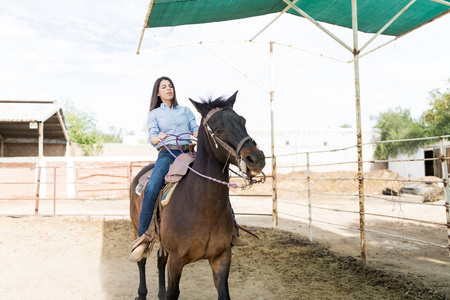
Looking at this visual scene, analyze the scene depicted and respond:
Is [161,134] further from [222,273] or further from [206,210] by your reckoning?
[222,273]

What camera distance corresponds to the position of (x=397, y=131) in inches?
1471

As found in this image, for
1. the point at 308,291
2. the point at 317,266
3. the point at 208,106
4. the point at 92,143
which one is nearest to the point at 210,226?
the point at 208,106

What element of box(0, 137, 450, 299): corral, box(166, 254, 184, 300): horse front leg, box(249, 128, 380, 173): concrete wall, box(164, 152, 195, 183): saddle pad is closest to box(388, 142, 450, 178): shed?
box(249, 128, 380, 173): concrete wall

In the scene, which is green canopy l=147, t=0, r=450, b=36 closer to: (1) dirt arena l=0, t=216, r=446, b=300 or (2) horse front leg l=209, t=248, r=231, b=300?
(2) horse front leg l=209, t=248, r=231, b=300

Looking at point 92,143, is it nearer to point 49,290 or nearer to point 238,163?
point 49,290

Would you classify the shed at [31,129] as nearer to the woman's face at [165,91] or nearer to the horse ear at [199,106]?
the woman's face at [165,91]

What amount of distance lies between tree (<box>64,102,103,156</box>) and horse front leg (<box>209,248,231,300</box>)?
27.1 metres

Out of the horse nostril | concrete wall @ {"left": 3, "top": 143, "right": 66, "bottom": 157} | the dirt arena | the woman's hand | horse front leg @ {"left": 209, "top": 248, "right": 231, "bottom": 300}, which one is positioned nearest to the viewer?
the horse nostril

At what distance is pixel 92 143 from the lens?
3002 cm

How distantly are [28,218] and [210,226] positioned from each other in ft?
29.5

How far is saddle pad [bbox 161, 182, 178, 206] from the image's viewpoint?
3195 millimetres

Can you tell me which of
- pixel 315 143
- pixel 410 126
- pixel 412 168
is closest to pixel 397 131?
pixel 410 126

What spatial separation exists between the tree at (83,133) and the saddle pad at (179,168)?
26.7 m

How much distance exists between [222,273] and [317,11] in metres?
5.35
